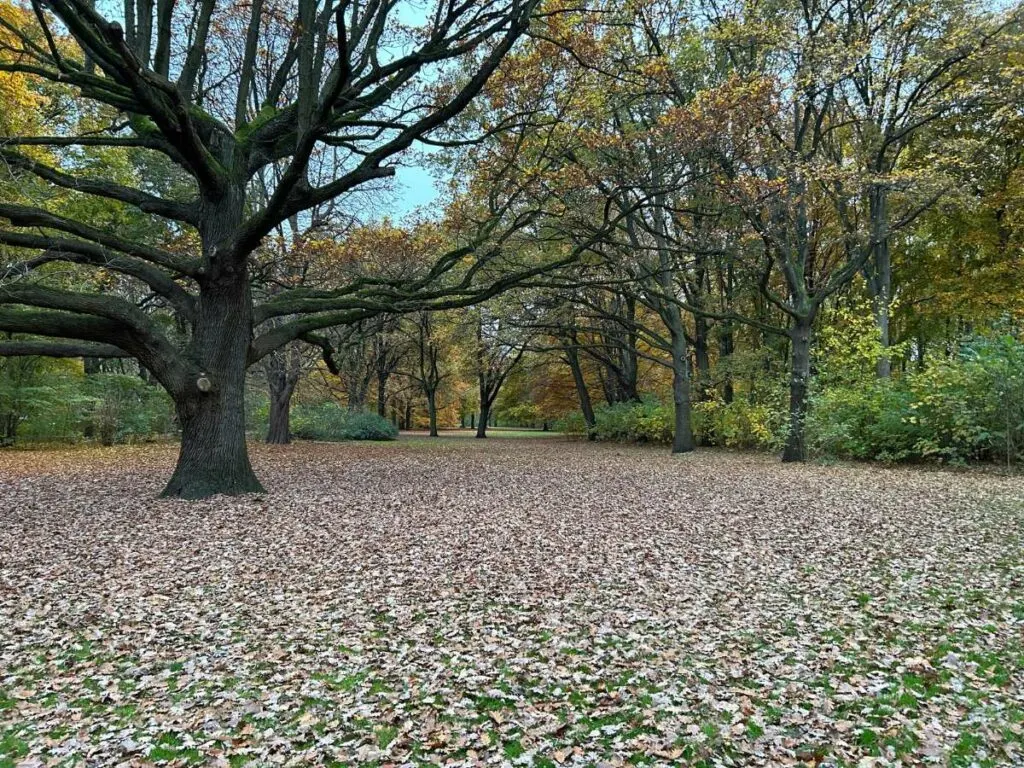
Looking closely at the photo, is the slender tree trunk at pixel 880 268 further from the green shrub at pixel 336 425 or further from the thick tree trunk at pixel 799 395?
the green shrub at pixel 336 425

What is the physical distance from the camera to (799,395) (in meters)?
14.9

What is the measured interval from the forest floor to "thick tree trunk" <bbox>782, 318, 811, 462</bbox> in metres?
6.62

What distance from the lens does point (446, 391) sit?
4062 centimetres

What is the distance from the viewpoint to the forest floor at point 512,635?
9.07 feet

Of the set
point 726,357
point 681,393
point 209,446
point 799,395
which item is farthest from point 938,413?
point 209,446

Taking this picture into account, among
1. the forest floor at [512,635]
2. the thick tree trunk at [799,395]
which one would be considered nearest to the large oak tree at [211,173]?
the forest floor at [512,635]

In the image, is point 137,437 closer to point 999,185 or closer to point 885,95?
point 885,95

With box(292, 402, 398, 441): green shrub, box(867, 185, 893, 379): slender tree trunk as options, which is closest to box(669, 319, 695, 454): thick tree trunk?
box(867, 185, 893, 379): slender tree trunk

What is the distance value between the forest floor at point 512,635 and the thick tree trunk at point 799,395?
6.62 m

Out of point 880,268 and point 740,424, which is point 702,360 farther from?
point 880,268

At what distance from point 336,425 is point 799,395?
19.0 metres

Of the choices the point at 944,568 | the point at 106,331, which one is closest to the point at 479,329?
the point at 106,331

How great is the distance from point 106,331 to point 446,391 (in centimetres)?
3209

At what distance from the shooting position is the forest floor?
109 inches
